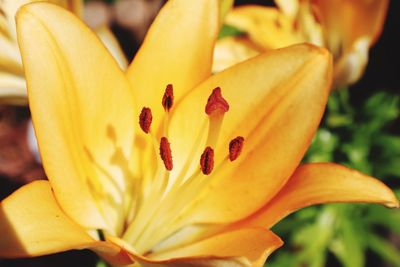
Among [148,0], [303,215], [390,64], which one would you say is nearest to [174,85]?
[303,215]

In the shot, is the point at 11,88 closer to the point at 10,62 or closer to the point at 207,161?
the point at 10,62

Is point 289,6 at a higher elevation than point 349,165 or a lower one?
higher

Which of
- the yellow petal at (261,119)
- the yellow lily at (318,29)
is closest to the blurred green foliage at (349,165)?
the yellow lily at (318,29)

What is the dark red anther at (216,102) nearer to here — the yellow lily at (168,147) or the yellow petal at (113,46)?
the yellow lily at (168,147)

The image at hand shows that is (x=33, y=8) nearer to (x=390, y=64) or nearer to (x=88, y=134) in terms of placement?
(x=88, y=134)

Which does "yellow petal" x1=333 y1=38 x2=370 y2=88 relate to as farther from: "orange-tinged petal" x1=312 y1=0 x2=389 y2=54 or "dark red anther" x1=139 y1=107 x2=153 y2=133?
"dark red anther" x1=139 y1=107 x2=153 y2=133

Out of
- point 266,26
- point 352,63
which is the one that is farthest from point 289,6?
point 352,63
